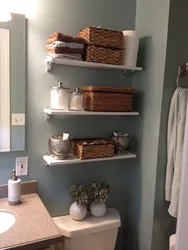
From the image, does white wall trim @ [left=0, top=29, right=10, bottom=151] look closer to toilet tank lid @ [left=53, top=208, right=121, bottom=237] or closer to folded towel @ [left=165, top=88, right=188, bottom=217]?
toilet tank lid @ [left=53, top=208, right=121, bottom=237]

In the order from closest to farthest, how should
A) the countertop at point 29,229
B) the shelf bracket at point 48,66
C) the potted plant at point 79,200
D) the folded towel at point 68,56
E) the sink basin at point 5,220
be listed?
1. the countertop at point 29,229
2. the sink basin at point 5,220
3. the folded towel at point 68,56
4. the shelf bracket at point 48,66
5. the potted plant at point 79,200

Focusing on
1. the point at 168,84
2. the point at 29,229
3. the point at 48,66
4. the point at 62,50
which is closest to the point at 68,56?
the point at 62,50

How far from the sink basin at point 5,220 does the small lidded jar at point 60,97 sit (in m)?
0.67

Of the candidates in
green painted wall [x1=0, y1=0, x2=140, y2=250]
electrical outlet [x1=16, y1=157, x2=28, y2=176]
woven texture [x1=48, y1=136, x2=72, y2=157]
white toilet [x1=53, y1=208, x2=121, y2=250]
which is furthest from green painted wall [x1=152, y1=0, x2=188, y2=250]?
electrical outlet [x1=16, y1=157, x2=28, y2=176]

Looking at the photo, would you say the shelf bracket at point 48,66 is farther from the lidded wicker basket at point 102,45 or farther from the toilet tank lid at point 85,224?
the toilet tank lid at point 85,224

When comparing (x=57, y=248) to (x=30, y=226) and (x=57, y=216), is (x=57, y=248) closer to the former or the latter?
(x=57, y=216)

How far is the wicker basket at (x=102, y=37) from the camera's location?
56.4 inches

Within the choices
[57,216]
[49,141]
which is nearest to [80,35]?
[49,141]

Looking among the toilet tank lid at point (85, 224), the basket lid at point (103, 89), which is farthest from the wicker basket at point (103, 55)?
the toilet tank lid at point (85, 224)

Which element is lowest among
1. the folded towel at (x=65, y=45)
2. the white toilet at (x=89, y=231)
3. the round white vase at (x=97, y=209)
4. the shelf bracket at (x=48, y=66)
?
the white toilet at (x=89, y=231)

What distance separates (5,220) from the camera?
1.30 metres

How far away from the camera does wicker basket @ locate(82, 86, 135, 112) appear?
1.50 metres

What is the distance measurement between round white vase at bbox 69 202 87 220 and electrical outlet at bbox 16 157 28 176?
411mm

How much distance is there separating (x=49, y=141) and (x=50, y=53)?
0.55 metres
